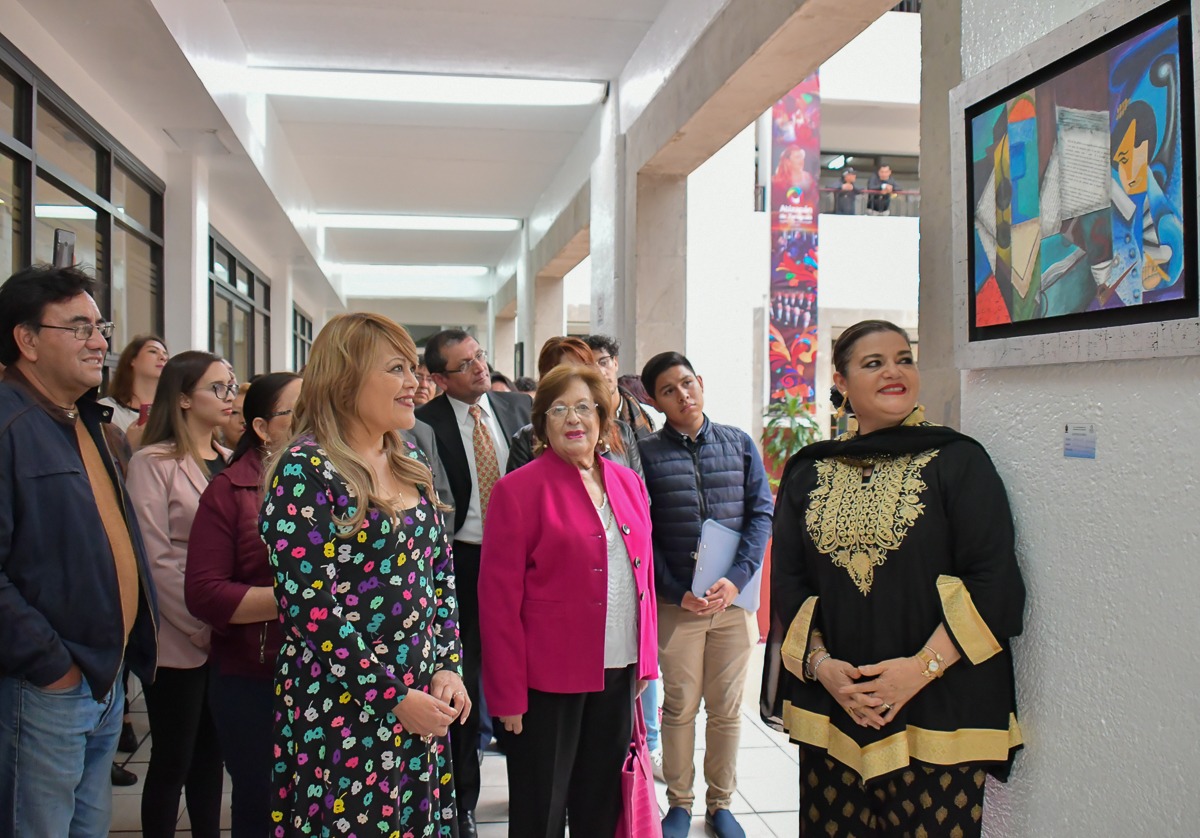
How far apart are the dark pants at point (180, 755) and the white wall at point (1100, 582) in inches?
83.3

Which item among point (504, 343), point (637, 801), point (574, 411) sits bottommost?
point (637, 801)

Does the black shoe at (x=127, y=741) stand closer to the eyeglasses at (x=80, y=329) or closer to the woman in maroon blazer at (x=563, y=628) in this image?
the woman in maroon blazer at (x=563, y=628)

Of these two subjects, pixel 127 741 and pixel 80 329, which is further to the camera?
pixel 127 741

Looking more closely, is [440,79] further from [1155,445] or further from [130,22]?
[1155,445]

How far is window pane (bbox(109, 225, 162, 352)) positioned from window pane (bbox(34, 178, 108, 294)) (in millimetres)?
267

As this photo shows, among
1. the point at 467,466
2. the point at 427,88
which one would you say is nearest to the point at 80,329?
the point at 467,466

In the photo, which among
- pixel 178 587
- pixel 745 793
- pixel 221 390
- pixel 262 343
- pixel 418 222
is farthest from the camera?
pixel 418 222

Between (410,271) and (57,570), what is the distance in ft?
53.4

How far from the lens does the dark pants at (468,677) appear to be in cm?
Result: 329

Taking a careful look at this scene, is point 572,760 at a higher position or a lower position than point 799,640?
lower

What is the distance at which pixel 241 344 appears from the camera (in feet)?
32.9

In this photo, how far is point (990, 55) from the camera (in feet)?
7.08

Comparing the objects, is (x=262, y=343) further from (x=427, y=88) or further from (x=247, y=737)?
(x=247, y=737)

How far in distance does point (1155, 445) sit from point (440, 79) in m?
6.50
